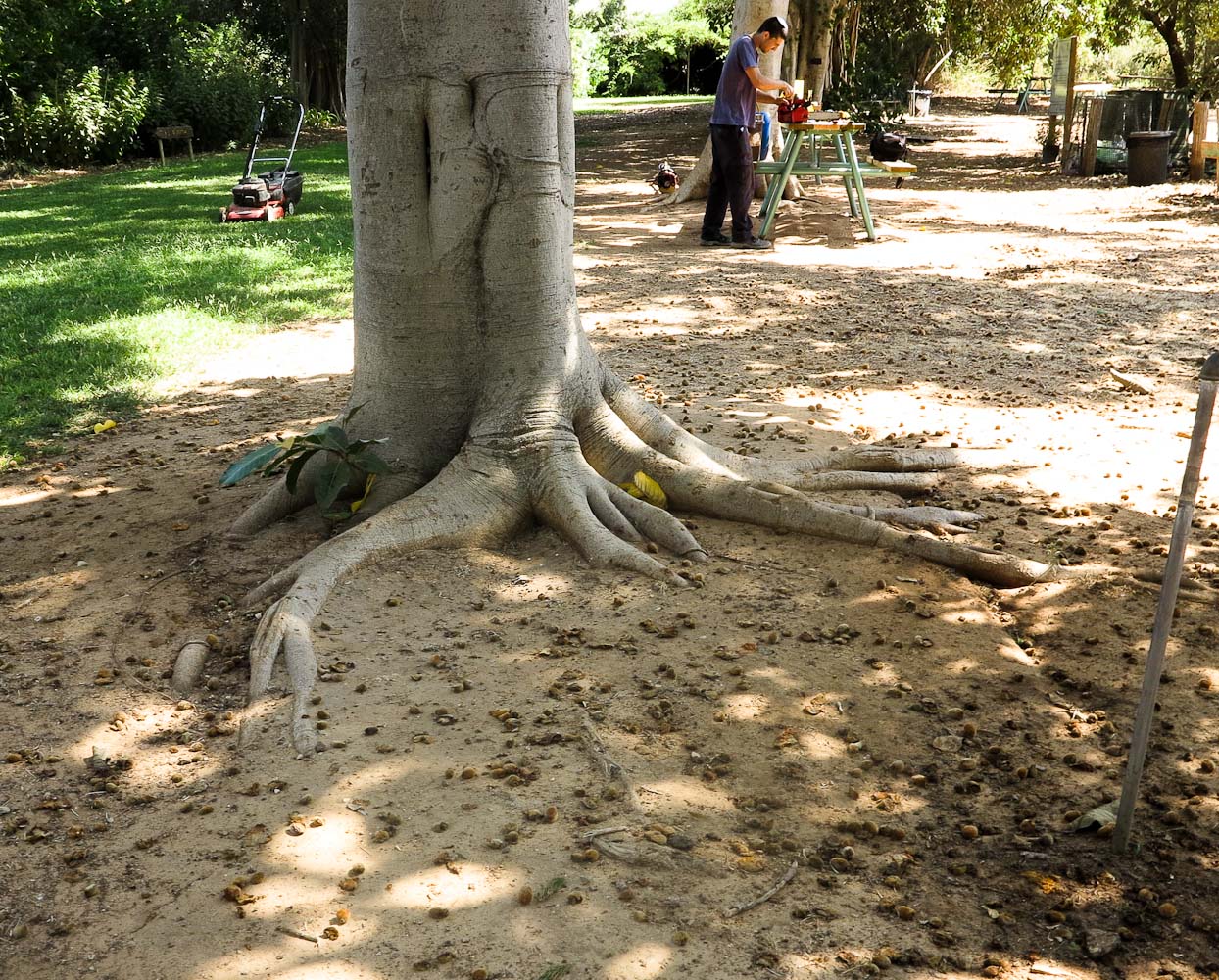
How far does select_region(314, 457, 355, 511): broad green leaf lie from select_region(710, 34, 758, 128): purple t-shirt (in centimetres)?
814

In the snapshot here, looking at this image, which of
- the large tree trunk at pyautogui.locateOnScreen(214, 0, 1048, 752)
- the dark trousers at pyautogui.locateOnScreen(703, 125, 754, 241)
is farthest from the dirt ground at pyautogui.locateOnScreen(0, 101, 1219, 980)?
the dark trousers at pyautogui.locateOnScreen(703, 125, 754, 241)

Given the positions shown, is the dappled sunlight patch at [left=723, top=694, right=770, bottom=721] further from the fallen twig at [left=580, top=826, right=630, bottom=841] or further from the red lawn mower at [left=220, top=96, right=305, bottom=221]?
the red lawn mower at [left=220, top=96, right=305, bottom=221]

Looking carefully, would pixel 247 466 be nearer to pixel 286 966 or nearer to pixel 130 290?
pixel 286 966

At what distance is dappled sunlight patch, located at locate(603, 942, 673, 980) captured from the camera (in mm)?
2613

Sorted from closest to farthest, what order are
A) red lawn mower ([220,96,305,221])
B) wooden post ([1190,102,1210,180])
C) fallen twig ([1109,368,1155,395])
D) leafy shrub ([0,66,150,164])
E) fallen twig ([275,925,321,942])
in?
fallen twig ([275,925,321,942]) → fallen twig ([1109,368,1155,395]) → red lawn mower ([220,96,305,221]) → wooden post ([1190,102,1210,180]) → leafy shrub ([0,66,150,164])

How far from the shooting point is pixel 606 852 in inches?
118

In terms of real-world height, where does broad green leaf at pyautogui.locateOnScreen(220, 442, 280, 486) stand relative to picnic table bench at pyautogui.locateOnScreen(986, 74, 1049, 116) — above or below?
below

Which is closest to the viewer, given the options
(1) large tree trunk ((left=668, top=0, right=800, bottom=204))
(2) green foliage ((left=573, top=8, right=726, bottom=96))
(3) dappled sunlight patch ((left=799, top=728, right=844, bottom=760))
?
(3) dappled sunlight patch ((left=799, top=728, right=844, bottom=760))

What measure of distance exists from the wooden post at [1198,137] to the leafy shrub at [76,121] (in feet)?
60.2

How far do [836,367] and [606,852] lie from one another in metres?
5.32

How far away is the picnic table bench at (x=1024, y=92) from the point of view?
36.8 m

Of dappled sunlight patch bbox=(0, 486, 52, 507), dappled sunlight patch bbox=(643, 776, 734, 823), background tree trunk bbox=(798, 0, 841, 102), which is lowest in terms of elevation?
dappled sunlight patch bbox=(643, 776, 734, 823)

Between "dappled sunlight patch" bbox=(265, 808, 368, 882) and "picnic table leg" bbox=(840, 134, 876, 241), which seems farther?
"picnic table leg" bbox=(840, 134, 876, 241)

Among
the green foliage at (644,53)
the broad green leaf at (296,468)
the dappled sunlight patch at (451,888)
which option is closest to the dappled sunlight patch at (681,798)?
the dappled sunlight patch at (451,888)
